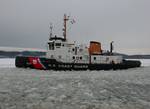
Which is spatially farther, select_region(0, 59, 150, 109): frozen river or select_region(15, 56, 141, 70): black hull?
select_region(15, 56, 141, 70): black hull

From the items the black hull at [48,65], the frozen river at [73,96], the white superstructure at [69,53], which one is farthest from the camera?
the white superstructure at [69,53]

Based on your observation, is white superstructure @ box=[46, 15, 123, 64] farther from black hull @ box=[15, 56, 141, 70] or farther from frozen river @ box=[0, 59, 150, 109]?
frozen river @ box=[0, 59, 150, 109]

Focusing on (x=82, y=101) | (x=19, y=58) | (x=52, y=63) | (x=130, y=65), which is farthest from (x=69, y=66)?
(x=82, y=101)

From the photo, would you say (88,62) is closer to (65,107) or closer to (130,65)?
(130,65)

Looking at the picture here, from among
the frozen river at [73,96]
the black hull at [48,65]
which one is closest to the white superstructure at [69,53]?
the black hull at [48,65]

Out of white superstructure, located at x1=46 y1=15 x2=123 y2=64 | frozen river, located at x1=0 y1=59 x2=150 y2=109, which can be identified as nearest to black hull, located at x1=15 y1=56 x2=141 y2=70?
white superstructure, located at x1=46 y1=15 x2=123 y2=64

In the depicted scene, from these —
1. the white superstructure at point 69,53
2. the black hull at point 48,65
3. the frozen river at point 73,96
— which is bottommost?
the frozen river at point 73,96

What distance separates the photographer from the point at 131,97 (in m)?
9.16

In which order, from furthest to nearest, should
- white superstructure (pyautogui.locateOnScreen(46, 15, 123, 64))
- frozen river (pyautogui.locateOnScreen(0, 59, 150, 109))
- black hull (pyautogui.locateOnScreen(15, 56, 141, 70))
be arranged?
white superstructure (pyautogui.locateOnScreen(46, 15, 123, 64)) → black hull (pyautogui.locateOnScreen(15, 56, 141, 70)) → frozen river (pyautogui.locateOnScreen(0, 59, 150, 109))

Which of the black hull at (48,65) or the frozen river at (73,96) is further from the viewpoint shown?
the black hull at (48,65)

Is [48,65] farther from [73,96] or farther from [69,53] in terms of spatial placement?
[73,96]

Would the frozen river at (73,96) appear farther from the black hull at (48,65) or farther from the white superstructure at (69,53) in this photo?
the white superstructure at (69,53)

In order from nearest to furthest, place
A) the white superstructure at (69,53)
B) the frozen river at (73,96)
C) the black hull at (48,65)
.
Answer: the frozen river at (73,96), the black hull at (48,65), the white superstructure at (69,53)

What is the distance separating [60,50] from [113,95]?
14529mm
